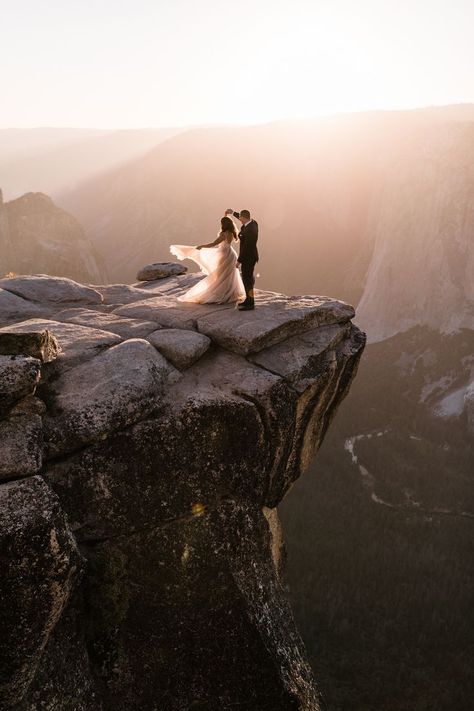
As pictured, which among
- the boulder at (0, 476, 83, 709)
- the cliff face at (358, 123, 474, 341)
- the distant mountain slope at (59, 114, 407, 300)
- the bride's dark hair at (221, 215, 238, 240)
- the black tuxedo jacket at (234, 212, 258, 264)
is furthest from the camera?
the distant mountain slope at (59, 114, 407, 300)

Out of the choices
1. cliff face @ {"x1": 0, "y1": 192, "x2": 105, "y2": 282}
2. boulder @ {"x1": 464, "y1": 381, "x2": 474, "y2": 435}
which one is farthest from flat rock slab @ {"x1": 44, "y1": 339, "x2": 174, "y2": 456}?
cliff face @ {"x1": 0, "y1": 192, "x2": 105, "y2": 282}

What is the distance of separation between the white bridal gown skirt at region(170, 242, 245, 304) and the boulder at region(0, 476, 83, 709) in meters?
7.34

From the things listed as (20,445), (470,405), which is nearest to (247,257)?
(20,445)

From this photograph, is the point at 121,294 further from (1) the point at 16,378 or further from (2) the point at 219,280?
(1) the point at 16,378

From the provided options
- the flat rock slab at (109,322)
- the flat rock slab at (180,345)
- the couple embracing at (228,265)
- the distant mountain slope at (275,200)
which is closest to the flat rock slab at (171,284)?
the couple embracing at (228,265)

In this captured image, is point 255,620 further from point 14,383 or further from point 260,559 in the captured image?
point 14,383

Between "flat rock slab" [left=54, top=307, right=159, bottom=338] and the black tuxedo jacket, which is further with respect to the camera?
the black tuxedo jacket

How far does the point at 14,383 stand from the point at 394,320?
2304 inches

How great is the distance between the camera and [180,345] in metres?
10.7

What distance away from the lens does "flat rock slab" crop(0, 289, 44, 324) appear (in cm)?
1206

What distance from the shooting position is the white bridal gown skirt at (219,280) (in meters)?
13.3

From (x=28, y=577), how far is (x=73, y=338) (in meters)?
4.78

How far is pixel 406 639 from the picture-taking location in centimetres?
2366

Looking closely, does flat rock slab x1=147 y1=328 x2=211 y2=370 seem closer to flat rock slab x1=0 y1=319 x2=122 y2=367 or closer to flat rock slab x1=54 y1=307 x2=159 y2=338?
flat rock slab x1=54 y1=307 x2=159 y2=338
